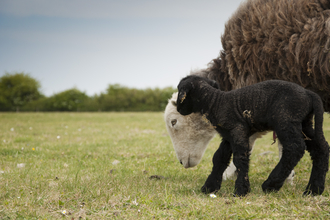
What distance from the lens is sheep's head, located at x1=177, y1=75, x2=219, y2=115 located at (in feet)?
10.1

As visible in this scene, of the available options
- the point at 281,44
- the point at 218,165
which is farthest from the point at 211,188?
the point at 281,44

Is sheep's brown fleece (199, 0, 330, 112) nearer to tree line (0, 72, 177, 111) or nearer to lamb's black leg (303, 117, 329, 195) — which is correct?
lamb's black leg (303, 117, 329, 195)

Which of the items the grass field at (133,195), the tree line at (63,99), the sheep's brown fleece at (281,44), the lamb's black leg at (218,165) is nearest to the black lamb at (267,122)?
the lamb's black leg at (218,165)

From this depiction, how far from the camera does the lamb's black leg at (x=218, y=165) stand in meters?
3.04

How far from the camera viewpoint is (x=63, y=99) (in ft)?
144

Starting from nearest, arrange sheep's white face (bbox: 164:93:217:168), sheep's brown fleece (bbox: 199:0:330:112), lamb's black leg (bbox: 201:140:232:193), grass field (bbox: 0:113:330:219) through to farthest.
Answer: grass field (bbox: 0:113:330:219)
lamb's black leg (bbox: 201:140:232:193)
sheep's brown fleece (bbox: 199:0:330:112)
sheep's white face (bbox: 164:93:217:168)

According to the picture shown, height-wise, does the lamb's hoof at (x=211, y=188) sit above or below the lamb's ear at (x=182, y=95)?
below

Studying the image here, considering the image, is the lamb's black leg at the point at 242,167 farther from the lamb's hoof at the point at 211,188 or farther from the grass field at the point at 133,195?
the lamb's hoof at the point at 211,188

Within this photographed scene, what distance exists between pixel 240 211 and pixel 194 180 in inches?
60.4

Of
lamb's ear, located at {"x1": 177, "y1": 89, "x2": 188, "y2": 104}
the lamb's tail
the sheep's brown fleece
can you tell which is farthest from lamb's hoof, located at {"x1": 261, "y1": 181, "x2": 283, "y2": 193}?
the sheep's brown fleece

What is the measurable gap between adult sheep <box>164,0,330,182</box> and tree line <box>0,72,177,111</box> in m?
35.4

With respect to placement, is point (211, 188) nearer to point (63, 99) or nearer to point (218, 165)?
point (218, 165)

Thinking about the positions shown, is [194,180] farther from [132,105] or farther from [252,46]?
[132,105]

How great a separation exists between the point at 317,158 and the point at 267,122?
0.67 meters
